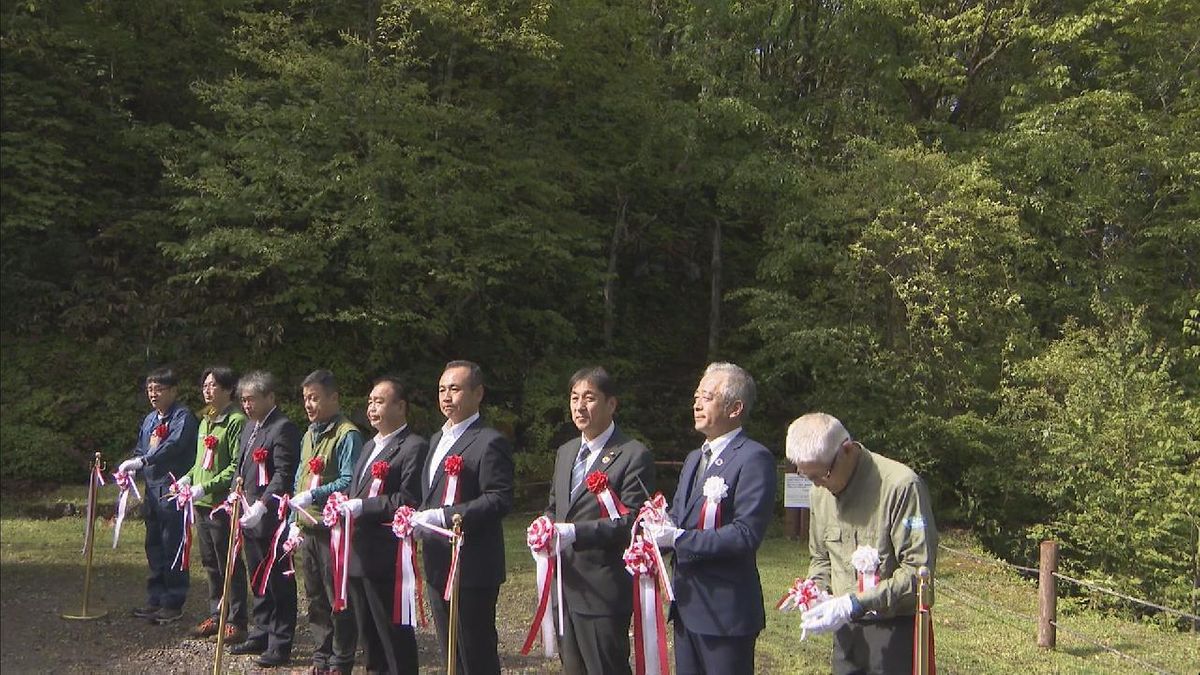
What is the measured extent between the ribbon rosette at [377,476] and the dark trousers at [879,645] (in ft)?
8.80

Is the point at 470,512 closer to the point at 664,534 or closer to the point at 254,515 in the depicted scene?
the point at 664,534

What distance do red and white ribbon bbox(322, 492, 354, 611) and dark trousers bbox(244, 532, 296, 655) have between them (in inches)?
46.4

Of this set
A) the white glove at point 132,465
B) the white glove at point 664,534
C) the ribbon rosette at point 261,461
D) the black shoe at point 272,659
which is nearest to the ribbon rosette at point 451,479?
the white glove at point 664,534

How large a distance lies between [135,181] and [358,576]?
50.8ft

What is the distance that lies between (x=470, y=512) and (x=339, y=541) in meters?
1.15

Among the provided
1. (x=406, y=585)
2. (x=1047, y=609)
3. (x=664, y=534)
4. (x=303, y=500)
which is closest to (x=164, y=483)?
(x=303, y=500)

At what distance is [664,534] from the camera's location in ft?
13.5

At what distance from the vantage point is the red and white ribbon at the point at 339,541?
5598 millimetres

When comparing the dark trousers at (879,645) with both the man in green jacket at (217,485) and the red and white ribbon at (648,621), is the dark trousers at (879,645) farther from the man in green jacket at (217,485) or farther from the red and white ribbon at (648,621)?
the man in green jacket at (217,485)

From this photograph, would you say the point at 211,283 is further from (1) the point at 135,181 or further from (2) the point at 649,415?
(2) the point at 649,415

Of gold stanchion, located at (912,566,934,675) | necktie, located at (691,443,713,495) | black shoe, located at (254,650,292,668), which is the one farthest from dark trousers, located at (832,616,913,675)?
black shoe, located at (254,650,292,668)

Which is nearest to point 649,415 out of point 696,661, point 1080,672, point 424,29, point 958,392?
point 958,392

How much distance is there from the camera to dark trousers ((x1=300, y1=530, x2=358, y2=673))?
6.21 m

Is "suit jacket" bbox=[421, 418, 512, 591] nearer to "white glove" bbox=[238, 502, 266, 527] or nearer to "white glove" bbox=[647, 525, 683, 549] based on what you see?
"white glove" bbox=[647, 525, 683, 549]
